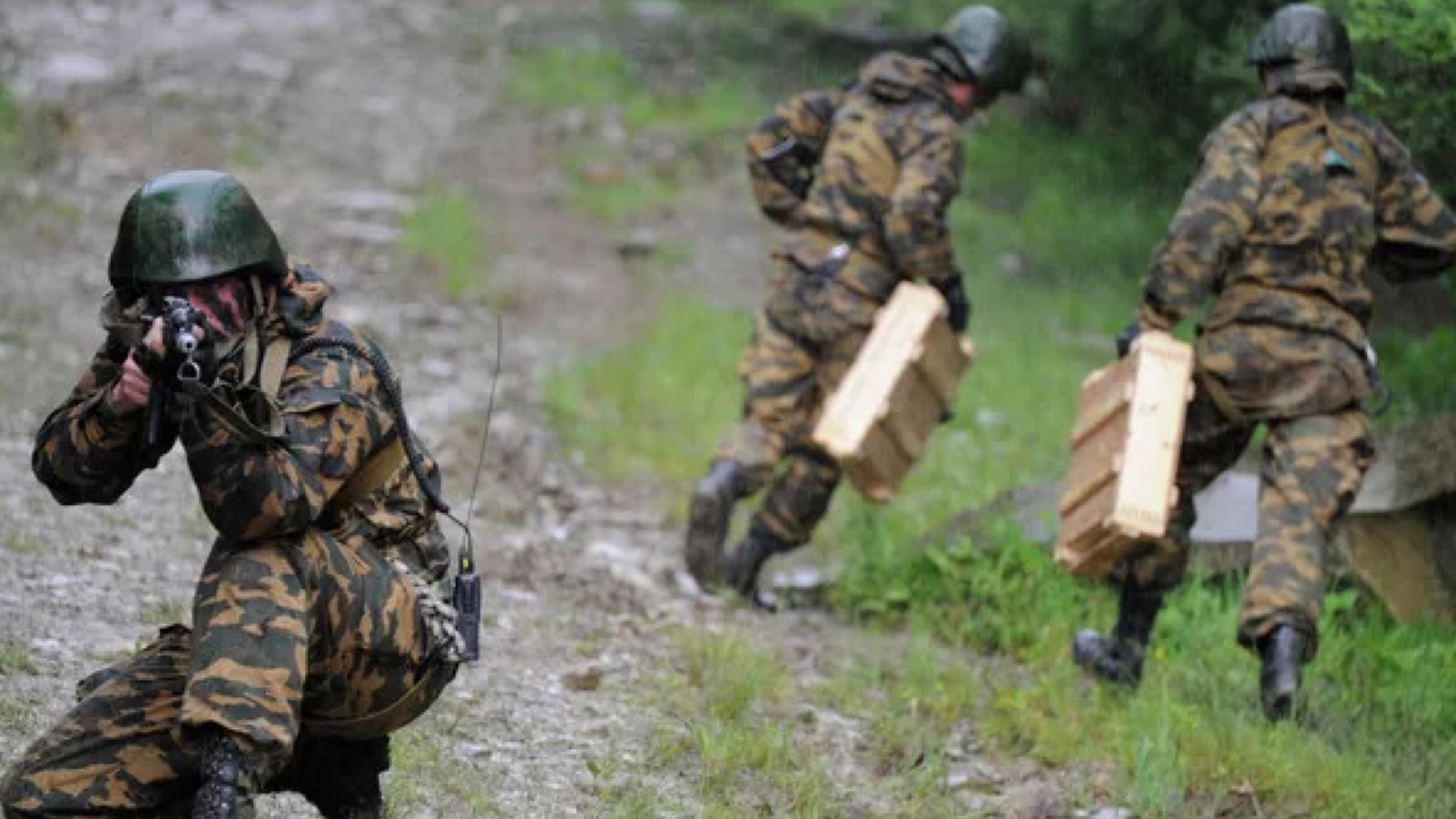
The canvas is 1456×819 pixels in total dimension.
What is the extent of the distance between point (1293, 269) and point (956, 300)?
1.67 m

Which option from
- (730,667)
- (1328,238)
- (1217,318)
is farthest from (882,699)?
(1328,238)

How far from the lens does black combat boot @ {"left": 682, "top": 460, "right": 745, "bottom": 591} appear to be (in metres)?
7.65

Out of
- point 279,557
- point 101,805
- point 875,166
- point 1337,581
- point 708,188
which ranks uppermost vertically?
point 279,557

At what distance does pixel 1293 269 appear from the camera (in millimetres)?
6469

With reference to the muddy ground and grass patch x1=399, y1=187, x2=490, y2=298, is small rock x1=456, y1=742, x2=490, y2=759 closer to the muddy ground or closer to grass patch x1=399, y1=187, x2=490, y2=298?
the muddy ground

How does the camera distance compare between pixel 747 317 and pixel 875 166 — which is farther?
pixel 747 317

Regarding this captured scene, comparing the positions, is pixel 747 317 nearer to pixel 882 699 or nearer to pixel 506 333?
pixel 506 333

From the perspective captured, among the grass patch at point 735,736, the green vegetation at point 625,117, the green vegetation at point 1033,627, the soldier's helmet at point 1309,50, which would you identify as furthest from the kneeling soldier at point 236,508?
the green vegetation at point 625,117

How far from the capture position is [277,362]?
392 cm

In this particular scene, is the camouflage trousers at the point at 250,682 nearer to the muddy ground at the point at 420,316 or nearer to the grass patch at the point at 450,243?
the muddy ground at the point at 420,316

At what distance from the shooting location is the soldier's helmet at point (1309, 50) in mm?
6438

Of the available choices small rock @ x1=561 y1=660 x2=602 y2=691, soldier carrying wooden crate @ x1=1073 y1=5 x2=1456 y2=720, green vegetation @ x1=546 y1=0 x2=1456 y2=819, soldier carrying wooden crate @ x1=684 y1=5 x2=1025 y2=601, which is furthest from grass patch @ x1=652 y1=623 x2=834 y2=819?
soldier carrying wooden crate @ x1=1073 y1=5 x2=1456 y2=720

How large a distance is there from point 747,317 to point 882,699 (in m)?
5.17

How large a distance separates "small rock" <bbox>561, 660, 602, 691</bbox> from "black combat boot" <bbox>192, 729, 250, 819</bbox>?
270 cm
